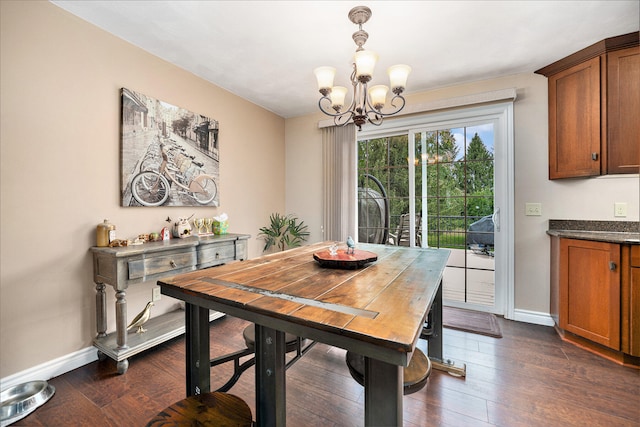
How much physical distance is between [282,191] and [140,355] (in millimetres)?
2604

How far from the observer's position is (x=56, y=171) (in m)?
1.86

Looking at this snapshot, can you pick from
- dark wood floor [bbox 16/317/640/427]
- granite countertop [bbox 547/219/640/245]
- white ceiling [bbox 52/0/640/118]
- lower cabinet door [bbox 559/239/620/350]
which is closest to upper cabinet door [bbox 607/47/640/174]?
white ceiling [bbox 52/0/640/118]

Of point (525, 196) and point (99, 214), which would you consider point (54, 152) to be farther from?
point (525, 196)

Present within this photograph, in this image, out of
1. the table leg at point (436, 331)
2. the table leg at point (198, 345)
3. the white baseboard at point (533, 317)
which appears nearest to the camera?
the table leg at point (198, 345)

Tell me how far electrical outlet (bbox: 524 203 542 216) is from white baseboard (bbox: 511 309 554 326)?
3.28 ft

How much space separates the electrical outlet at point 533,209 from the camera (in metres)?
2.73

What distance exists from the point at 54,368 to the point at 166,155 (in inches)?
69.6

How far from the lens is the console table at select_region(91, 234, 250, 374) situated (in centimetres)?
186

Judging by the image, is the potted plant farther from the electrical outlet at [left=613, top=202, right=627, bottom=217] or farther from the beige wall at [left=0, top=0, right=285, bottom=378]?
the electrical outlet at [left=613, top=202, right=627, bottom=217]

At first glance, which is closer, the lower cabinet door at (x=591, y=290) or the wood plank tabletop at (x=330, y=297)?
the wood plank tabletop at (x=330, y=297)

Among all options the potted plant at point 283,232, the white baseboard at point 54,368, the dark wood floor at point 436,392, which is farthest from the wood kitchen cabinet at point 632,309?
the white baseboard at point 54,368

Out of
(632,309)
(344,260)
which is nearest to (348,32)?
(344,260)

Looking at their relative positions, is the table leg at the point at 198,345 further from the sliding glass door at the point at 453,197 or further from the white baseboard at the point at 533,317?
the white baseboard at the point at 533,317

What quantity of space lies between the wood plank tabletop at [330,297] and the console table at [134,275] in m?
0.87
